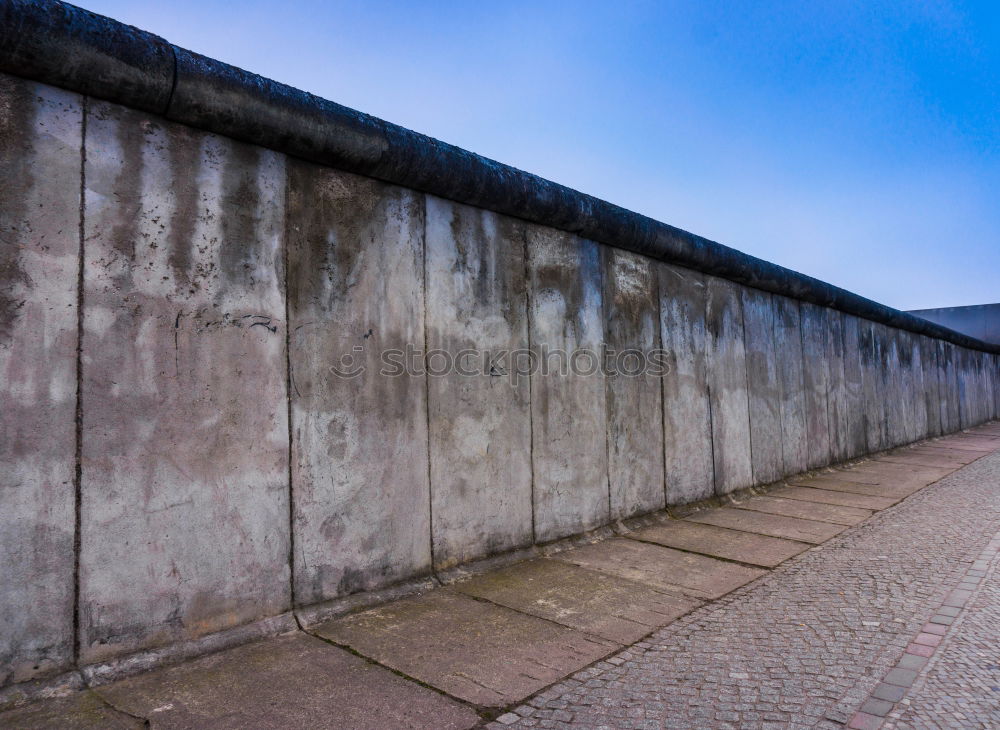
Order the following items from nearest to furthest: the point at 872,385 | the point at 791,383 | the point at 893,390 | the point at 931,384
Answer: the point at 791,383 → the point at 872,385 → the point at 893,390 → the point at 931,384

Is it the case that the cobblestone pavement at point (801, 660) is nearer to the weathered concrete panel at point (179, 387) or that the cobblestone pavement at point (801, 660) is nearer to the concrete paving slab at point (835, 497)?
the weathered concrete panel at point (179, 387)

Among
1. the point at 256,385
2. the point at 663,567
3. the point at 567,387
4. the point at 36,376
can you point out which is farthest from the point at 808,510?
the point at 36,376

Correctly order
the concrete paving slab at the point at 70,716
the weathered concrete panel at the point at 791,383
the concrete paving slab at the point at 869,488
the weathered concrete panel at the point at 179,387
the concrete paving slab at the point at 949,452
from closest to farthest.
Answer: the concrete paving slab at the point at 70,716, the weathered concrete panel at the point at 179,387, the concrete paving slab at the point at 869,488, the weathered concrete panel at the point at 791,383, the concrete paving slab at the point at 949,452

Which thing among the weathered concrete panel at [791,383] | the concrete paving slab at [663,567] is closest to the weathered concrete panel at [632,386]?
the concrete paving slab at [663,567]

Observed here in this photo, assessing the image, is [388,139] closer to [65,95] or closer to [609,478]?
[65,95]

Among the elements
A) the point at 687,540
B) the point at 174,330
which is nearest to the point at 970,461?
the point at 687,540

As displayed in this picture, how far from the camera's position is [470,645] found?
8.94 ft

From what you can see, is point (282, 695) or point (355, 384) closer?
point (282, 695)

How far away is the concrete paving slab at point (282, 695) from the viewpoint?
2080 millimetres

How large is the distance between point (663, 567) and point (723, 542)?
877mm

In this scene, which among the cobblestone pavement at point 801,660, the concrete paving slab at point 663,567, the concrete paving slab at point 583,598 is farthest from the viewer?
the concrete paving slab at point 663,567

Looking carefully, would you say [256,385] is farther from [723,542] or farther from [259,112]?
[723,542]

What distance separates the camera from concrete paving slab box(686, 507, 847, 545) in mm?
4820

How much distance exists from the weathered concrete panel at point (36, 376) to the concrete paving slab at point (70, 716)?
17 centimetres
